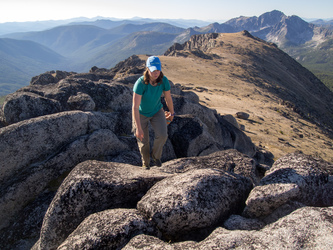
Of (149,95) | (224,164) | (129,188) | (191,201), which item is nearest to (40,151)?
(129,188)

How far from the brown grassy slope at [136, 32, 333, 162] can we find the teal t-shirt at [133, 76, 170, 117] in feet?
86.8

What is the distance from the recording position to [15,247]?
28.7 ft

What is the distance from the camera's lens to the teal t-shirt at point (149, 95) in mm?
9117

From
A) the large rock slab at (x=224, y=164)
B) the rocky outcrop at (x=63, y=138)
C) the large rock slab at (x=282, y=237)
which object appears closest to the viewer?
the large rock slab at (x=282, y=237)

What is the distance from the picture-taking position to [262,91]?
80500 mm

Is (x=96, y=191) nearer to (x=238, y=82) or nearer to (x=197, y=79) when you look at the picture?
(x=197, y=79)

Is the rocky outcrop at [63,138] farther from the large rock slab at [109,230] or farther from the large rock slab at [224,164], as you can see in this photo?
the large rock slab at [109,230]

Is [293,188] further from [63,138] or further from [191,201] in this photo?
[63,138]

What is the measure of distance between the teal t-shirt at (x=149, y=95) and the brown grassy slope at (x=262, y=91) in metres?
26.5

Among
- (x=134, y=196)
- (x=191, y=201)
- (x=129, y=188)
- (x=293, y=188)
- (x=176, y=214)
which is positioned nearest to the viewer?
(x=176, y=214)

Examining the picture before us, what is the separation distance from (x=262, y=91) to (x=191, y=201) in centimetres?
8174

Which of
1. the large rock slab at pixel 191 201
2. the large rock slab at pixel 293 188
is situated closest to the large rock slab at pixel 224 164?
the large rock slab at pixel 293 188

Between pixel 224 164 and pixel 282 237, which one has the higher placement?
pixel 282 237

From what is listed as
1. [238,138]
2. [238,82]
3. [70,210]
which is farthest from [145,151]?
[238,82]
